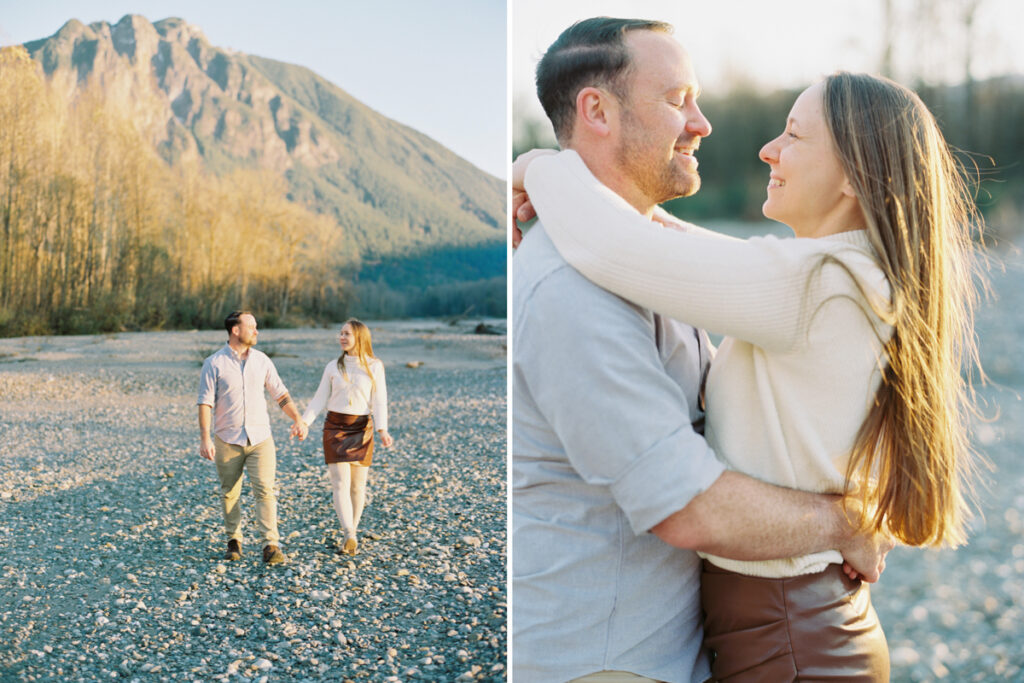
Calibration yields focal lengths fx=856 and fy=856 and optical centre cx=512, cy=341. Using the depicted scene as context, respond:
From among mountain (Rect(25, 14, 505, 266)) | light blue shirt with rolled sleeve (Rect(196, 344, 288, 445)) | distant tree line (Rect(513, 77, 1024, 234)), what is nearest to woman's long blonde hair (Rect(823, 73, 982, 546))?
light blue shirt with rolled sleeve (Rect(196, 344, 288, 445))

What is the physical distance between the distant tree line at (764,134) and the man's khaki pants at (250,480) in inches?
197

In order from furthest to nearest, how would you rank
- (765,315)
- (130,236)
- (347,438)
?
(130,236), (347,438), (765,315)

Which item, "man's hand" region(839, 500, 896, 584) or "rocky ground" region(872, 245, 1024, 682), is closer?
"man's hand" region(839, 500, 896, 584)

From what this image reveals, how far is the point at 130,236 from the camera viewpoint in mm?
4527

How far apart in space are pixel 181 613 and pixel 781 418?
321 cm

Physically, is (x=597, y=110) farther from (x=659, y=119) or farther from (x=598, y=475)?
(x=598, y=475)

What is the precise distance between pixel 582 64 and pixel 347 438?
257 centimetres

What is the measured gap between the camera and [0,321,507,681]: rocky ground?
11.4 feet

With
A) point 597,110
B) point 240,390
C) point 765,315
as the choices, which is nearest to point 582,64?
point 597,110

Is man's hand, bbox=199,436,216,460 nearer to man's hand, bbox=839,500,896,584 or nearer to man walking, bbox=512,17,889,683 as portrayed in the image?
man walking, bbox=512,17,889,683

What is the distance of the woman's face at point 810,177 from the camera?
1.11 m

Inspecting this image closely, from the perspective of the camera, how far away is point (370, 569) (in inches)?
152

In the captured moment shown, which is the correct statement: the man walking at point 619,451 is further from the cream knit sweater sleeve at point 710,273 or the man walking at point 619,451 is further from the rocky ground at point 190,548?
the rocky ground at point 190,548

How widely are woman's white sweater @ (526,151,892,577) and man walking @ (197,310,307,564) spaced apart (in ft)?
7.81
